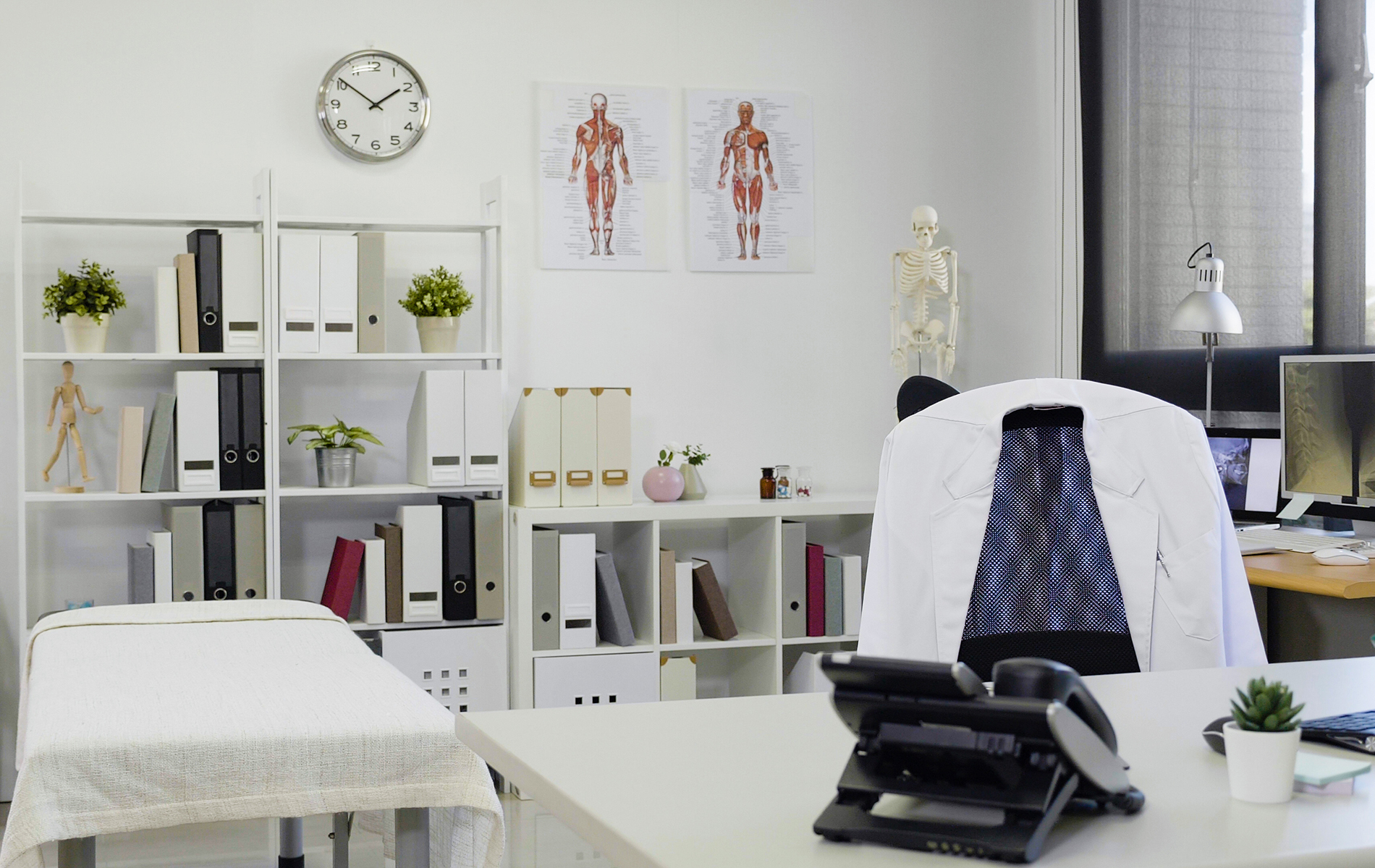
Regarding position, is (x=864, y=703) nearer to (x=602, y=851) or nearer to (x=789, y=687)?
(x=602, y=851)

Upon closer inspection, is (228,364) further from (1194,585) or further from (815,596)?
(1194,585)

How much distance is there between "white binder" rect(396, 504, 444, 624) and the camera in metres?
3.60

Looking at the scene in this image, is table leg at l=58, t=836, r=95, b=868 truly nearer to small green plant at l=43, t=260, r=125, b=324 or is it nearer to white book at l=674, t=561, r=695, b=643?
small green plant at l=43, t=260, r=125, b=324

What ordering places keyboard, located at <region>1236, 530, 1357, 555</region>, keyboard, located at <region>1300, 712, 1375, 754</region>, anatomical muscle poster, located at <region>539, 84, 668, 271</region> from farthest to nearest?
1. anatomical muscle poster, located at <region>539, 84, 668, 271</region>
2. keyboard, located at <region>1236, 530, 1357, 555</region>
3. keyboard, located at <region>1300, 712, 1375, 754</region>

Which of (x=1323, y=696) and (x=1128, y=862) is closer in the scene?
(x=1128, y=862)

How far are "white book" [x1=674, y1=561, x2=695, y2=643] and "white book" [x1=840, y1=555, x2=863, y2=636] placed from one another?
0.47 m

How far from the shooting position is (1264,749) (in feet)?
2.95

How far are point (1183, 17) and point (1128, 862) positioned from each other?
3.68m

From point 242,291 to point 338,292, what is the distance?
0.25 meters

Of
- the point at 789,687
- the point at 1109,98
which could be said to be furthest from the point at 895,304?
the point at 789,687

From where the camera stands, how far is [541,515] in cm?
365

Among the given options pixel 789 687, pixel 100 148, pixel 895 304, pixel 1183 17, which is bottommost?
pixel 789 687

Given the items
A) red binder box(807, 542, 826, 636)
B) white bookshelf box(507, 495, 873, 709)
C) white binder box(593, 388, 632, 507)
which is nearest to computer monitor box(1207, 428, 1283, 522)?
white bookshelf box(507, 495, 873, 709)

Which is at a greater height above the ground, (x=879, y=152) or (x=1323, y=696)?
(x=879, y=152)
